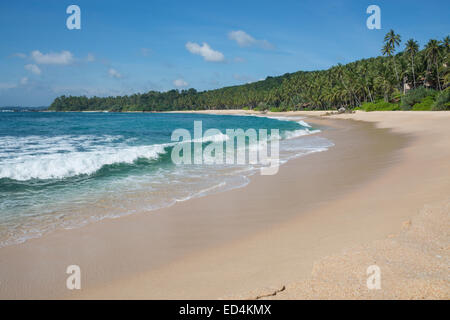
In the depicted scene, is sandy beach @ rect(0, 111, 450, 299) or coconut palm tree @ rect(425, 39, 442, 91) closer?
sandy beach @ rect(0, 111, 450, 299)

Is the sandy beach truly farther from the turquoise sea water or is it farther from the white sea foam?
the white sea foam

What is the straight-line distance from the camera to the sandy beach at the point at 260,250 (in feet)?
10.7

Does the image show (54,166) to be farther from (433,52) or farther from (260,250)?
(433,52)

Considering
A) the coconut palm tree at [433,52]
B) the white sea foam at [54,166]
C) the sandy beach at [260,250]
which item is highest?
the coconut palm tree at [433,52]

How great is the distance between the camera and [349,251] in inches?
154

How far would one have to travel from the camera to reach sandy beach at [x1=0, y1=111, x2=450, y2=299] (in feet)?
10.7

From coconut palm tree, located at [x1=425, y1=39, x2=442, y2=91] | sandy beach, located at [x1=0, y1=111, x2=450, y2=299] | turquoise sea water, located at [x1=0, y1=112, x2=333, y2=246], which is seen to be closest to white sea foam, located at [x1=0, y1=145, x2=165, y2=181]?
turquoise sea water, located at [x1=0, y1=112, x2=333, y2=246]

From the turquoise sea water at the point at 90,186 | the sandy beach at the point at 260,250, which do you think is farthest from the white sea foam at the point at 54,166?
the sandy beach at the point at 260,250

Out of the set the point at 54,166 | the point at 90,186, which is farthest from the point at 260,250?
the point at 54,166

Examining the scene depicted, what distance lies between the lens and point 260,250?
457 centimetres

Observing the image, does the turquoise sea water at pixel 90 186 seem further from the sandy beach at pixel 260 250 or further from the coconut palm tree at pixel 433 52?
the coconut palm tree at pixel 433 52

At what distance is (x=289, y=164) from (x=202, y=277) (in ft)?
31.2

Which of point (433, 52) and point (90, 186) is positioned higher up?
point (433, 52)
